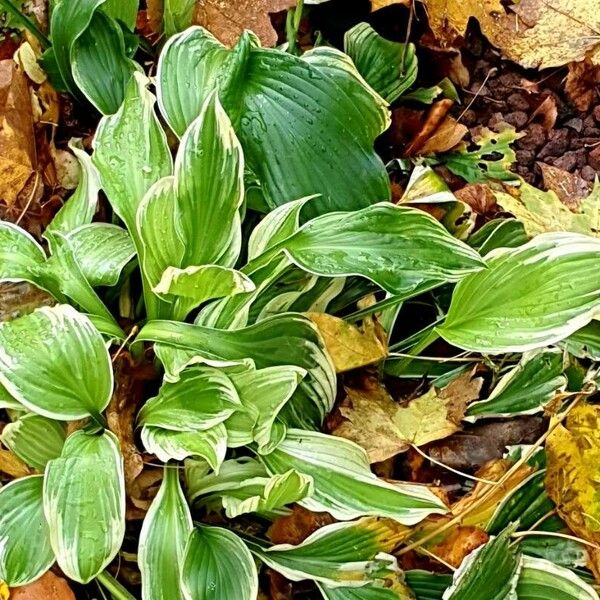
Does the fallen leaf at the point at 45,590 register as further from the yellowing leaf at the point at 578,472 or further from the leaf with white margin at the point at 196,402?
the yellowing leaf at the point at 578,472

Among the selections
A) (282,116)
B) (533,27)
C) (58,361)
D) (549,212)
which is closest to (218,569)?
(58,361)

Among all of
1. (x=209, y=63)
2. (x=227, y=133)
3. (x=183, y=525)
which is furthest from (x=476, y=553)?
(x=209, y=63)

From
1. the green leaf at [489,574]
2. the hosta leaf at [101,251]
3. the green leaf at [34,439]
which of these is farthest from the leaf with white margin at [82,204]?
the green leaf at [489,574]

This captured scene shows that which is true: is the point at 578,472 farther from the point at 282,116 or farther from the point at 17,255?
the point at 17,255

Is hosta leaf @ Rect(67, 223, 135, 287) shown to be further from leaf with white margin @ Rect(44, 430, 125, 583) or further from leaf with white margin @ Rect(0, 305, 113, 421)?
leaf with white margin @ Rect(44, 430, 125, 583)

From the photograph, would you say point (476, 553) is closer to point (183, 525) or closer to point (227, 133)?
point (183, 525)
